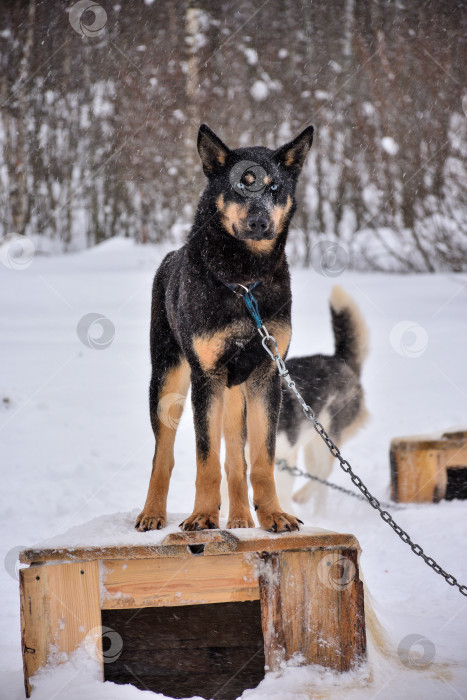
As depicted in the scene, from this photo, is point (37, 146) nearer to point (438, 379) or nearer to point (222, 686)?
point (438, 379)

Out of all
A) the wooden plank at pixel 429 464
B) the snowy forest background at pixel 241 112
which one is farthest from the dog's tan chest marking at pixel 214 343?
the snowy forest background at pixel 241 112

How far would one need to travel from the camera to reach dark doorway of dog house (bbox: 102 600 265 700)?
2.49 m

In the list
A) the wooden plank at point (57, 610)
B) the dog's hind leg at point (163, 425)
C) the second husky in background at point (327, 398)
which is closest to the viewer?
the wooden plank at point (57, 610)

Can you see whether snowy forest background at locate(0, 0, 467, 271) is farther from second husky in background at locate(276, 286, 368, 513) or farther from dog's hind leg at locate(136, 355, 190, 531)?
dog's hind leg at locate(136, 355, 190, 531)

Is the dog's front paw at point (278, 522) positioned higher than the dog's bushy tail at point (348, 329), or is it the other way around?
the dog's bushy tail at point (348, 329)

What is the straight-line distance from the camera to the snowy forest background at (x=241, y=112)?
1303 centimetres

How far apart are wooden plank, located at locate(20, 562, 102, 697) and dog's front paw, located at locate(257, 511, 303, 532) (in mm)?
685

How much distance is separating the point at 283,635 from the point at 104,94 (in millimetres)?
15264

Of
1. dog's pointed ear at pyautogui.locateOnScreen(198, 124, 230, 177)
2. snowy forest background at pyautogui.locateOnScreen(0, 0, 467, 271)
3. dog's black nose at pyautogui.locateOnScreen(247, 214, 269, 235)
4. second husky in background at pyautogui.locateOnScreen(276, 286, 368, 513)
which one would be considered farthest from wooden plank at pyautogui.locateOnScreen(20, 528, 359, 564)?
A: snowy forest background at pyautogui.locateOnScreen(0, 0, 467, 271)

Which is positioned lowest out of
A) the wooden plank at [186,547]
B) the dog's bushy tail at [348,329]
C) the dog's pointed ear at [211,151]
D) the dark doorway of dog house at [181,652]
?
the dark doorway of dog house at [181,652]

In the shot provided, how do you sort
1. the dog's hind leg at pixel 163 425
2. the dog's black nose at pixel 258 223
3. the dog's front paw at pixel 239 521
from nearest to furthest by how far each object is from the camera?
the dog's black nose at pixel 258 223, the dog's front paw at pixel 239 521, the dog's hind leg at pixel 163 425

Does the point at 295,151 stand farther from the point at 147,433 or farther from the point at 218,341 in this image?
the point at 147,433

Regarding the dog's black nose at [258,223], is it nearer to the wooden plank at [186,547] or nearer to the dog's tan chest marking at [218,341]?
the dog's tan chest marking at [218,341]

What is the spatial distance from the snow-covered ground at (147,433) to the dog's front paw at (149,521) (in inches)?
8.6
